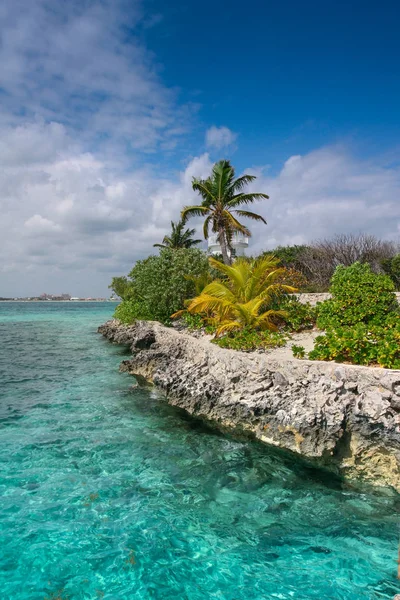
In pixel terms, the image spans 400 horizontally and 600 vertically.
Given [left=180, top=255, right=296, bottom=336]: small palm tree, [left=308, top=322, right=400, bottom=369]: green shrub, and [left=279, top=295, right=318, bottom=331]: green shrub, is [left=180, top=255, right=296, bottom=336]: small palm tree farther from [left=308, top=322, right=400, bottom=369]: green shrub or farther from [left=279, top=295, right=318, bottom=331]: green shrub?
[left=308, top=322, right=400, bottom=369]: green shrub

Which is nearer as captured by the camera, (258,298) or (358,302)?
(358,302)

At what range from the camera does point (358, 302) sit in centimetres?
1118

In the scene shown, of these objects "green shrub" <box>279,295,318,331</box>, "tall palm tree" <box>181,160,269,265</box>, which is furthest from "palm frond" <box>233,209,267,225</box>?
"green shrub" <box>279,295,318,331</box>

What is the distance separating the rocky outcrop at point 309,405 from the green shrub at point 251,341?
778 mm

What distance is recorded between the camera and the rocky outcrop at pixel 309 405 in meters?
6.45

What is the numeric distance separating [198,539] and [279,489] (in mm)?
1831

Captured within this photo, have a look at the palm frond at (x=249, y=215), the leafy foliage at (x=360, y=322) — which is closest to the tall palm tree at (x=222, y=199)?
the palm frond at (x=249, y=215)

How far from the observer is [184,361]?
1184 centimetres

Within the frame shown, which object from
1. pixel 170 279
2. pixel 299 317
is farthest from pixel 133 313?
pixel 299 317

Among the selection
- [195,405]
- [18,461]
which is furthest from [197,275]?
[18,461]

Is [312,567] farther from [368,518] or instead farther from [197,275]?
[197,275]

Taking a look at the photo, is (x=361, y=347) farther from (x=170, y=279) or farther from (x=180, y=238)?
(x=180, y=238)

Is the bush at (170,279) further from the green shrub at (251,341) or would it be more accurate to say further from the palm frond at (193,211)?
the green shrub at (251,341)

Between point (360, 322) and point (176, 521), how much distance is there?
23.3 ft
